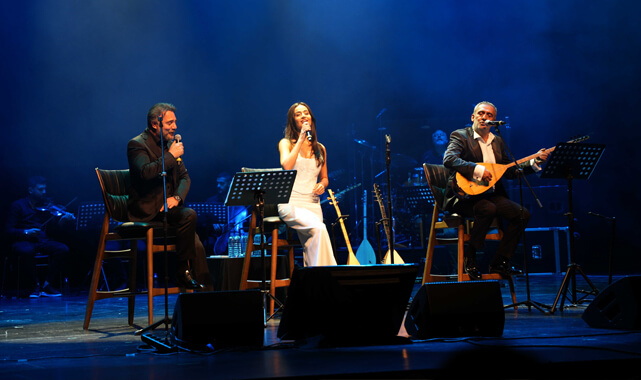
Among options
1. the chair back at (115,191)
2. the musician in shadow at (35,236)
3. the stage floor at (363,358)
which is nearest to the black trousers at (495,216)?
the stage floor at (363,358)

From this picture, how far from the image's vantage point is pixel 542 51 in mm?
8656

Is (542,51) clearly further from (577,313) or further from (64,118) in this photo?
(64,118)

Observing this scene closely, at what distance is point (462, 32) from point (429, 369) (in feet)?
23.7

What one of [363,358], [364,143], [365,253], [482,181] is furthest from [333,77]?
[363,358]

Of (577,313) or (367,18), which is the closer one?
(577,313)

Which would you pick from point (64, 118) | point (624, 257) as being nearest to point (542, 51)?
point (624, 257)

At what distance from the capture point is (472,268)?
15.2ft

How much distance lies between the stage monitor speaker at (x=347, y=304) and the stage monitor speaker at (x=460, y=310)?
13 cm

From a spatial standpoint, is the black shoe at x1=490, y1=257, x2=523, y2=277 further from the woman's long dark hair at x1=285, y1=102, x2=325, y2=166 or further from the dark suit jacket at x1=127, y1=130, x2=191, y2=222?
the dark suit jacket at x1=127, y1=130, x2=191, y2=222

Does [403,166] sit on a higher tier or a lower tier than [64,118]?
lower

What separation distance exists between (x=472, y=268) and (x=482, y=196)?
0.55 meters

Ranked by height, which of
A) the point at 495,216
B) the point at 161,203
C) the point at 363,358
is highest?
the point at 161,203

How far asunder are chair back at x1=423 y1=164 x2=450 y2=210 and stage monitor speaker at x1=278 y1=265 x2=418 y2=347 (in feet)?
6.12

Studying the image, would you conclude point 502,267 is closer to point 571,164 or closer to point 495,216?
point 495,216
